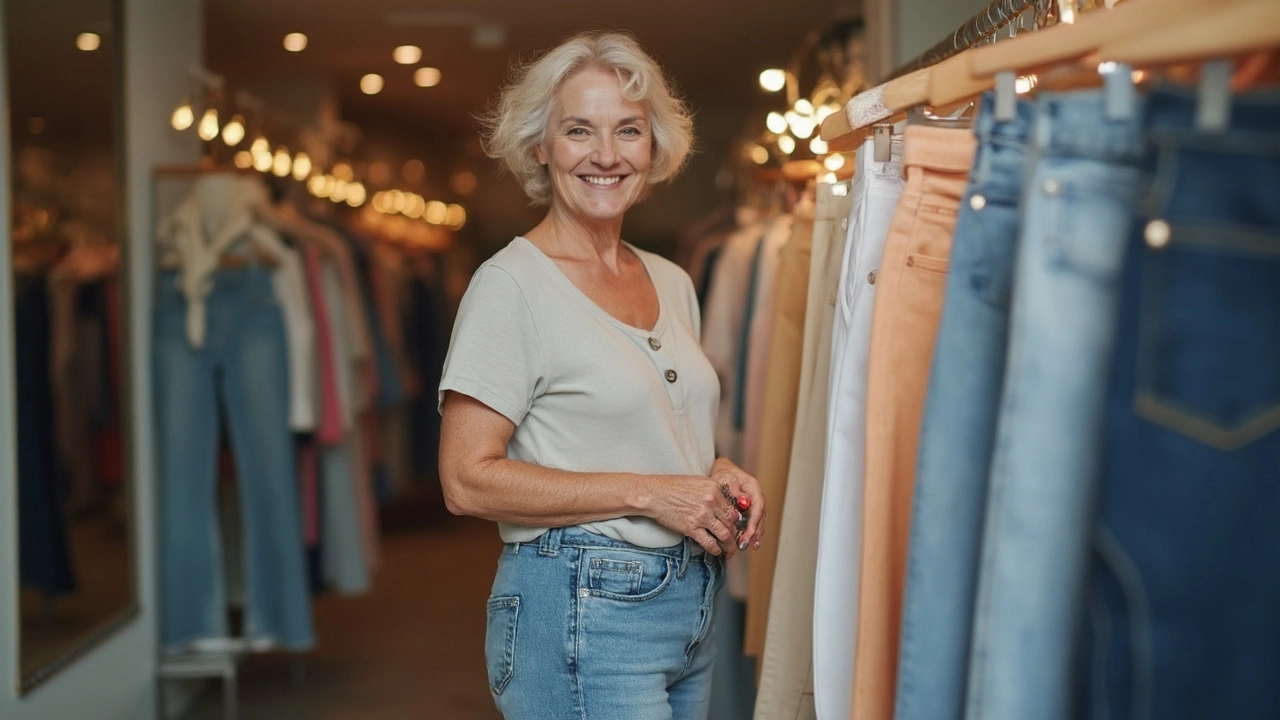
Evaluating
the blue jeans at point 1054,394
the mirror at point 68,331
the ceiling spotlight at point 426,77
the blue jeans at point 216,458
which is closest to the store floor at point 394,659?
the blue jeans at point 216,458

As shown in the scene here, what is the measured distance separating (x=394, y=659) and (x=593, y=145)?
3337mm

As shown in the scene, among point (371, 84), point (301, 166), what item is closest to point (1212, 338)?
point (301, 166)

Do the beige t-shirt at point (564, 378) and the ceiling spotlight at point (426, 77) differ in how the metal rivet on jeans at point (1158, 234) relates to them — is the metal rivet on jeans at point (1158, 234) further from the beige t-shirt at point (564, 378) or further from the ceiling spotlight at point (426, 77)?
the ceiling spotlight at point (426, 77)

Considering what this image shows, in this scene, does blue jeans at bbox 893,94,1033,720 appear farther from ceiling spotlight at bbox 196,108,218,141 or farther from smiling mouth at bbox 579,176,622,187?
ceiling spotlight at bbox 196,108,218,141

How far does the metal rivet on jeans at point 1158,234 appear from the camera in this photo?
836mm

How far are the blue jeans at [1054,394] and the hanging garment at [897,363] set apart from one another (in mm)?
301

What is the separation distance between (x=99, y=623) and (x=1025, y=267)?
10.1 feet

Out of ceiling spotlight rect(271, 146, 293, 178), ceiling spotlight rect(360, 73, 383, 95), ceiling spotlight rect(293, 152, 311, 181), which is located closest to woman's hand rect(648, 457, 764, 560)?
ceiling spotlight rect(271, 146, 293, 178)

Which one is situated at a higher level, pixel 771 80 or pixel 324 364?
pixel 771 80

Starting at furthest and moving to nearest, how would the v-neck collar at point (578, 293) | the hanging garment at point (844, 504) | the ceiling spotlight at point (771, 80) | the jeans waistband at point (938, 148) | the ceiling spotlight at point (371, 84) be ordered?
the ceiling spotlight at point (371, 84) → the ceiling spotlight at point (771, 80) → the v-neck collar at point (578, 293) → the hanging garment at point (844, 504) → the jeans waistband at point (938, 148)

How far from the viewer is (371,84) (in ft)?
23.2

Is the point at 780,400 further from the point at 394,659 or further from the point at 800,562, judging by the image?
the point at 394,659

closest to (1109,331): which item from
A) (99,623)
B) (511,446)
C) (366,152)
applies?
(511,446)

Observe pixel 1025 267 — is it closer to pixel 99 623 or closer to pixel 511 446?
pixel 511 446
